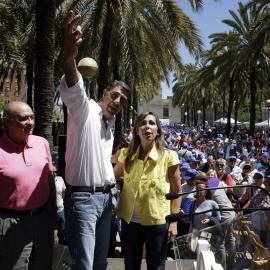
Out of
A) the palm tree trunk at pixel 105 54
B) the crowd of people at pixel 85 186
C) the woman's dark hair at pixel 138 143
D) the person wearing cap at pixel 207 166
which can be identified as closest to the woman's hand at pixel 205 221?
the crowd of people at pixel 85 186

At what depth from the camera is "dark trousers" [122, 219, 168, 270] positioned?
288 centimetres

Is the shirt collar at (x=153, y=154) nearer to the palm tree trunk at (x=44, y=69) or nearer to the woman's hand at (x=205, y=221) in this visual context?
the woman's hand at (x=205, y=221)

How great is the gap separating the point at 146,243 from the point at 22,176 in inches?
43.9

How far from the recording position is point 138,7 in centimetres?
1195

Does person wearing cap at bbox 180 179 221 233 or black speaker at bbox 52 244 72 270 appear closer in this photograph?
black speaker at bbox 52 244 72 270

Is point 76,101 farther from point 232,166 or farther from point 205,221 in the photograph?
point 232,166

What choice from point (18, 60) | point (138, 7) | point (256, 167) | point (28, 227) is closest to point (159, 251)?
point (28, 227)

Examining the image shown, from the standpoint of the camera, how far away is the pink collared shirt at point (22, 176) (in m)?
2.65

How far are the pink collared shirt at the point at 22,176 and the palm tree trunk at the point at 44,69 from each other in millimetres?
3785

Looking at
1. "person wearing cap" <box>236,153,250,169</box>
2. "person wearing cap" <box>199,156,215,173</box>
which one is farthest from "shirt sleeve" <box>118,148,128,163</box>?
"person wearing cap" <box>236,153,250,169</box>

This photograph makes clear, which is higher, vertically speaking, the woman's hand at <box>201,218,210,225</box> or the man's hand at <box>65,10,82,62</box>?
the man's hand at <box>65,10,82,62</box>

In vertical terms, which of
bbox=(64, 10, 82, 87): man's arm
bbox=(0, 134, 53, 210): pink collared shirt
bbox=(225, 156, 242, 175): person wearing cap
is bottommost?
bbox=(225, 156, 242, 175): person wearing cap

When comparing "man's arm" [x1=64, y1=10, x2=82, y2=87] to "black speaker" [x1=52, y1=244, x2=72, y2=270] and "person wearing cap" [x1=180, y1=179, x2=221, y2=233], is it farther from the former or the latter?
"person wearing cap" [x1=180, y1=179, x2=221, y2=233]

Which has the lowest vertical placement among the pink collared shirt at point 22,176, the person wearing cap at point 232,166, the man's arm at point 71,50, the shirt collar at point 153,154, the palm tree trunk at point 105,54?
the person wearing cap at point 232,166
